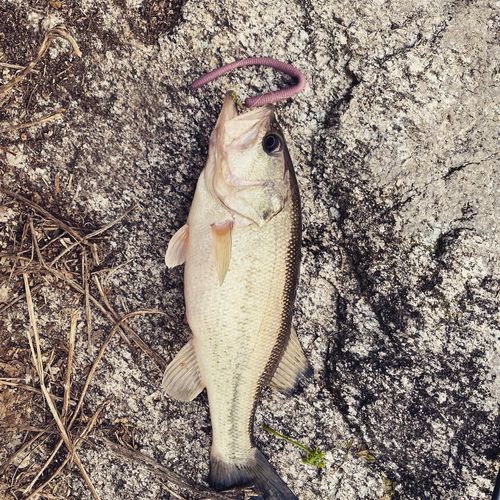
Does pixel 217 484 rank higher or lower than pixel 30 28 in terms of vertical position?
lower

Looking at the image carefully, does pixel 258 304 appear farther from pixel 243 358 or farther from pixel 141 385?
pixel 141 385

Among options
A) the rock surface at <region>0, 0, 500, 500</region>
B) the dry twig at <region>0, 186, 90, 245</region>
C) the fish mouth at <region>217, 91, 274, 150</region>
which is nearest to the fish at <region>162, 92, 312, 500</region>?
the fish mouth at <region>217, 91, 274, 150</region>

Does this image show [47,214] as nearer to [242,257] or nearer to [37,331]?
[37,331]

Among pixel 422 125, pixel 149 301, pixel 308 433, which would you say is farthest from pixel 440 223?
pixel 149 301

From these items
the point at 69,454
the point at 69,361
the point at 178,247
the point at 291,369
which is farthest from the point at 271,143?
the point at 69,454

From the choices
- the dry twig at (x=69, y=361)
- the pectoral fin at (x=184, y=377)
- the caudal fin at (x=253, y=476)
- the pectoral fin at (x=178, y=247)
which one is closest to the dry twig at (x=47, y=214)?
the dry twig at (x=69, y=361)

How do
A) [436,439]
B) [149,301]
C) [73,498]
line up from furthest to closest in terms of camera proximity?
[73,498] → [149,301] → [436,439]

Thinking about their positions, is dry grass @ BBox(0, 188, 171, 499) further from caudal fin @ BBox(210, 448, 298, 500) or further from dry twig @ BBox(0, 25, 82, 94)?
A: caudal fin @ BBox(210, 448, 298, 500)

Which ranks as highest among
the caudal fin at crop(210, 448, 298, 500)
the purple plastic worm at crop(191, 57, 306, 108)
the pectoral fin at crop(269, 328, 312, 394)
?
the purple plastic worm at crop(191, 57, 306, 108)
